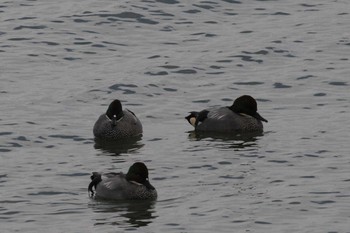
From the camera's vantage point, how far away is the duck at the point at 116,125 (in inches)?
1201

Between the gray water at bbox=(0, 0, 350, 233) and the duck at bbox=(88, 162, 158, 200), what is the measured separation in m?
0.22

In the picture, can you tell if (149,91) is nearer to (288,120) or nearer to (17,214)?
(288,120)

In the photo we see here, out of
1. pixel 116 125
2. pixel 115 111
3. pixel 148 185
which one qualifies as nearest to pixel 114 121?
pixel 116 125

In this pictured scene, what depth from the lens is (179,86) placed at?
34.3m

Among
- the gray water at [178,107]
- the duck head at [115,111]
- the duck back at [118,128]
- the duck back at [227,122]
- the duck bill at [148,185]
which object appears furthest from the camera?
the duck back at [227,122]

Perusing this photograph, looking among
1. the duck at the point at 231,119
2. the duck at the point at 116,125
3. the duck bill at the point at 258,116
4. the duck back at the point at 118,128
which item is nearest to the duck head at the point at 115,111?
the duck at the point at 116,125

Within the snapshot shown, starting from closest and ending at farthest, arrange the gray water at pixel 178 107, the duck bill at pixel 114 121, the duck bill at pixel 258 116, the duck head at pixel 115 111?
the gray water at pixel 178 107
the duck bill at pixel 114 121
the duck head at pixel 115 111
the duck bill at pixel 258 116

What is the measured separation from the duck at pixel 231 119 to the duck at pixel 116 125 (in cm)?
134

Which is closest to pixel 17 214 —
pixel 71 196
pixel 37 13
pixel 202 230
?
pixel 71 196

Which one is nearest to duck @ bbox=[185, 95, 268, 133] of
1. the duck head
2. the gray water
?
the gray water

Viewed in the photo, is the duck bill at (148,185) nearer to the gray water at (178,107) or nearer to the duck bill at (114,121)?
the gray water at (178,107)

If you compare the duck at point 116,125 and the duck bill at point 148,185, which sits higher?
the duck bill at point 148,185

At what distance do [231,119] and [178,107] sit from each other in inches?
63.2

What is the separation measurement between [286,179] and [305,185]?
2.12 ft
